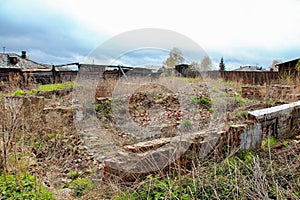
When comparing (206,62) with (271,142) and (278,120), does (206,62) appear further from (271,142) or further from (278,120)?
(271,142)

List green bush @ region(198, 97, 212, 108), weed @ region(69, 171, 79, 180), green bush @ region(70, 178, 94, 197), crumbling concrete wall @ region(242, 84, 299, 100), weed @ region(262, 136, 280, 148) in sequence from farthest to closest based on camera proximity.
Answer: crumbling concrete wall @ region(242, 84, 299, 100) → green bush @ region(198, 97, 212, 108) → weed @ region(262, 136, 280, 148) → weed @ region(69, 171, 79, 180) → green bush @ region(70, 178, 94, 197)

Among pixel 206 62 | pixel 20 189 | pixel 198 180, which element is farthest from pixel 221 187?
pixel 206 62

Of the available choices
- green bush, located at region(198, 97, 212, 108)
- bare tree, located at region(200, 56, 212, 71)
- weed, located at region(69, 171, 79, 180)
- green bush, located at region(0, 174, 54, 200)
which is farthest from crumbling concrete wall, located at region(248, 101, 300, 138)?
bare tree, located at region(200, 56, 212, 71)

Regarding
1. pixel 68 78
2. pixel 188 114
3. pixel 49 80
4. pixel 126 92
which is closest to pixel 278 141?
pixel 188 114

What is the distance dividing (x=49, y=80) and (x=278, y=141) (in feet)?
33.2

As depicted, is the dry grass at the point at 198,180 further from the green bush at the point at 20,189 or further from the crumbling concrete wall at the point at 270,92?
the crumbling concrete wall at the point at 270,92

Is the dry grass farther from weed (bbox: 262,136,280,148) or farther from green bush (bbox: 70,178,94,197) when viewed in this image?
weed (bbox: 262,136,280,148)

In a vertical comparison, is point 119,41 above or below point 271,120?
above

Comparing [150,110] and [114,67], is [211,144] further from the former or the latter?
[114,67]

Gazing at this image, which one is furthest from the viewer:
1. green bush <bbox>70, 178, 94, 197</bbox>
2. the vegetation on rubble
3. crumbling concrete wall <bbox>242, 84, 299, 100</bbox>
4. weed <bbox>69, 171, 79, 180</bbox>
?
crumbling concrete wall <bbox>242, 84, 299, 100</bbox>

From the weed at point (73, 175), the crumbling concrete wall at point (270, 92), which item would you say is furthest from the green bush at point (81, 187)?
the crumbling concrete wall at point (270, 92)

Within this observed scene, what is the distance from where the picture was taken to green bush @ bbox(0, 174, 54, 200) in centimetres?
196

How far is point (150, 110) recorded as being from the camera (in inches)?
267

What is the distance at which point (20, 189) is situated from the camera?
80.6 inches
